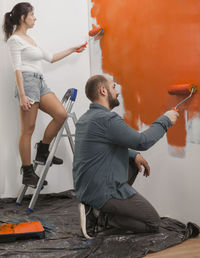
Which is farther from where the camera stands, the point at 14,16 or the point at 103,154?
the point at 14,16

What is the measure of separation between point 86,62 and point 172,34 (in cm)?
128

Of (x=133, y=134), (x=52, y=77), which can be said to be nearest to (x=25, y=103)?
(x=52, y=77)

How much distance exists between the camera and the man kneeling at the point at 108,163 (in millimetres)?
2084

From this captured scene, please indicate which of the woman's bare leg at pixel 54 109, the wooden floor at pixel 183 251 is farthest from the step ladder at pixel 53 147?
the wooden floor at pixel 183 251

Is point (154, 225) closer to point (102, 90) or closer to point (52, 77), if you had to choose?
point (102, 90)

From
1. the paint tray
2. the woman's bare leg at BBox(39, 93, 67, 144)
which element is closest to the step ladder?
the woman's bare leg at BBox(39, 93, 67, 144)

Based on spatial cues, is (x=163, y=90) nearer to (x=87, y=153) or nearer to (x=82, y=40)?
(x=87, y=153)

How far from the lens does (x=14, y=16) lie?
297 centimetres

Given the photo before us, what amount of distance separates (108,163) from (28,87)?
1.08m

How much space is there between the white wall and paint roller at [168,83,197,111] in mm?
1359

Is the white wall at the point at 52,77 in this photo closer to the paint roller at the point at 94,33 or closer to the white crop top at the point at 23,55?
the paint roller at the point at 94,33

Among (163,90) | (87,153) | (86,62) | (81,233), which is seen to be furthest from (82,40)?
(81,233)

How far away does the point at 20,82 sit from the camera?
2.85 meters

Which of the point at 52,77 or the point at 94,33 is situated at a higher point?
the point at 94,33
